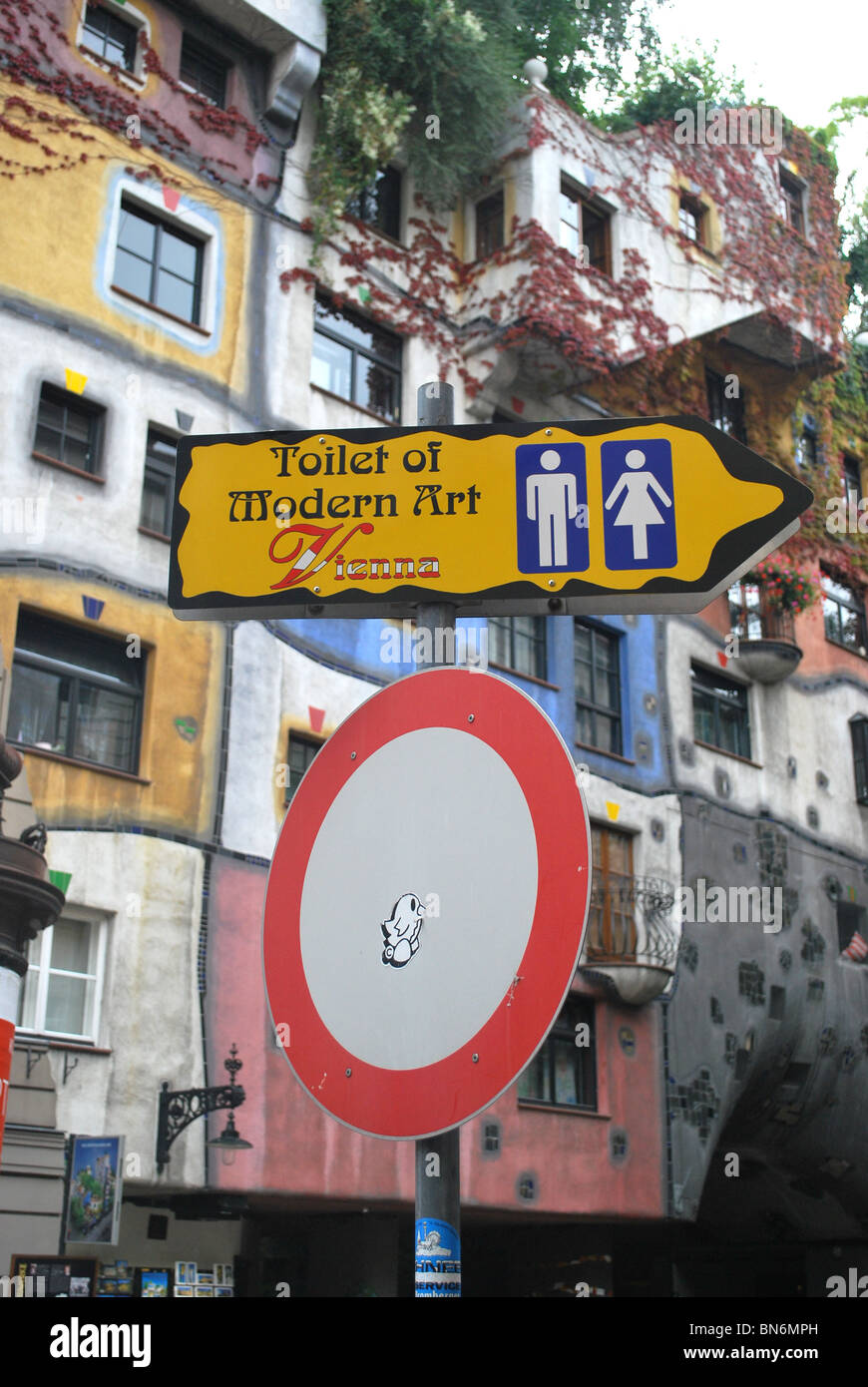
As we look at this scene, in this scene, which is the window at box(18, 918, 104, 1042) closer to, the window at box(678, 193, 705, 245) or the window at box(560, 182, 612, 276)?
the window at box(560, 182, 612, 276)

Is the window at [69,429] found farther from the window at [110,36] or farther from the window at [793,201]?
the window at [793,201]

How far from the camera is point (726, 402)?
2503 centimetres

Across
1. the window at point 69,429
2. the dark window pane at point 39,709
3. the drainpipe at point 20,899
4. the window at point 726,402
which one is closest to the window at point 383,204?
the window at point 69,429

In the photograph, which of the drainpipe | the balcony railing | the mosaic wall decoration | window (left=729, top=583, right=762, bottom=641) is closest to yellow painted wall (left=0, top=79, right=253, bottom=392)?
the drainpipe

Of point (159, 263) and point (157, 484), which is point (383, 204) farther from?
point (157, 484)

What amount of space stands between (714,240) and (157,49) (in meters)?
10.7

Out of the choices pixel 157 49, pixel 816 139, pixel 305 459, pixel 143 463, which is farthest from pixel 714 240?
pixel 305 459

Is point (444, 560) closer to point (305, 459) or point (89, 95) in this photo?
point (305, 459)

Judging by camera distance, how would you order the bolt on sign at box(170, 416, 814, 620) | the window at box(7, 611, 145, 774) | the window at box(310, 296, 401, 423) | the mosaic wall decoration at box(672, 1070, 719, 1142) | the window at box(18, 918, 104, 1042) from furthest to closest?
the mosaic wall decoration at box(672, 1070, 719, 1142)
the window at box(310, 296, 401, 423)
the window at box(7, 611, 145, 774)
the window at box(18, 918, 104, 1042)
the bolt on sign at box(170, 416, 814, 620)

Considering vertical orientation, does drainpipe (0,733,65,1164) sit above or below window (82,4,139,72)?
below

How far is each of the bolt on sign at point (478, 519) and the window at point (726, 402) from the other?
70.7 feet

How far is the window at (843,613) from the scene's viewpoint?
85.3 feet

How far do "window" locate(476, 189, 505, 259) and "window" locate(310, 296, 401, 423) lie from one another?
8.01ft

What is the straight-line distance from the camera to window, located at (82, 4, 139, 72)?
52.9ft
